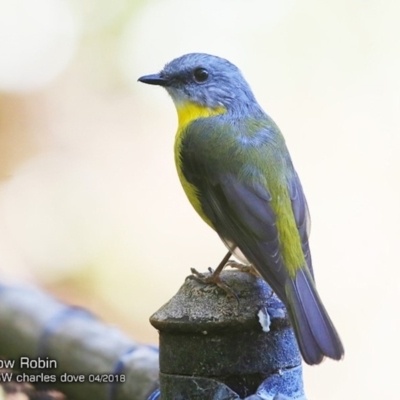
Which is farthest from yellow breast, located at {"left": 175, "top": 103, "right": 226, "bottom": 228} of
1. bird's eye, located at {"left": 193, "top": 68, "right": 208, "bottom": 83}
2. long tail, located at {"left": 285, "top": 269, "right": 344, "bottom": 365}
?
long tail, located at {"left": 285, "top": 269, "right": 344, "bottom": 365}

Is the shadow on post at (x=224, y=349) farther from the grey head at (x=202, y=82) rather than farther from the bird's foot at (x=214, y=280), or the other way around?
the grey head at (x=202, y=82)

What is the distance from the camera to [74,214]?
4352 mm

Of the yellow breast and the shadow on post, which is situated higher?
the yellow breast

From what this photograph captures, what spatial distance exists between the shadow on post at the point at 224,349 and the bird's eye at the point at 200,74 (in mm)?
1251

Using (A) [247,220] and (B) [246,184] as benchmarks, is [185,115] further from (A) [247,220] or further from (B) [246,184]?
(A) [247,220]

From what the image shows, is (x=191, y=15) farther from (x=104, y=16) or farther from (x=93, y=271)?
(x=93, y=271)

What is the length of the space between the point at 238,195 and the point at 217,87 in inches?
27.2

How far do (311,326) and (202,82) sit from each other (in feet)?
4.54

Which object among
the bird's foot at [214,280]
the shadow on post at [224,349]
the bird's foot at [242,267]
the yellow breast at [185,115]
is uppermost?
the yellow breast at [185,115]

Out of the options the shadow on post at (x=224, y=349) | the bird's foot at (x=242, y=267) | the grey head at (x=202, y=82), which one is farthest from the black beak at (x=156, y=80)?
the shadow on post at (x=224, y=349)

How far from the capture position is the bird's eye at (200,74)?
10.3ft

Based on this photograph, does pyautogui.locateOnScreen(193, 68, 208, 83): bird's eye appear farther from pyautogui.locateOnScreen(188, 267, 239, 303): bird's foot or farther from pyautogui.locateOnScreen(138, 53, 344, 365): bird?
pyautogui.locateOnScreen(188, 267, 239, 303): bird's foot

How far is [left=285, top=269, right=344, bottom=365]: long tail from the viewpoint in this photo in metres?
2.01

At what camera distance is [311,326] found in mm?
2031
